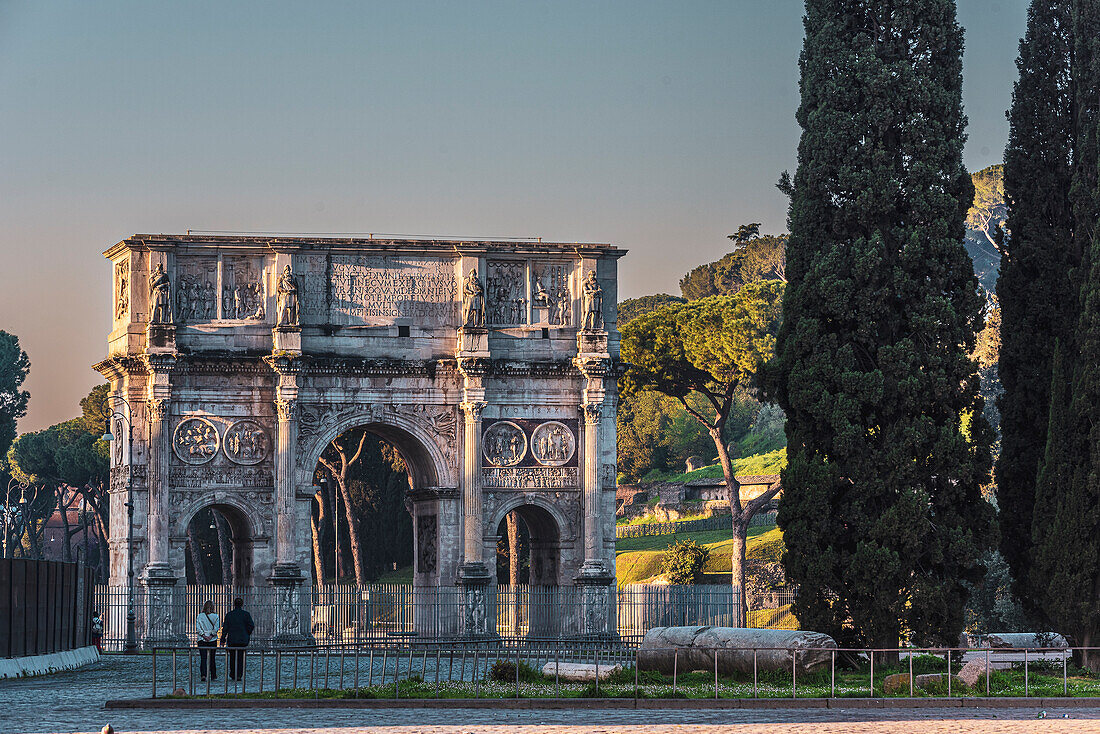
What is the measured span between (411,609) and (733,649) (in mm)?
18548

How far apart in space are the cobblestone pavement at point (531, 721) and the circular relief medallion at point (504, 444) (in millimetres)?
20069

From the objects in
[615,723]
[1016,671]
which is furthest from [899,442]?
[615,723]

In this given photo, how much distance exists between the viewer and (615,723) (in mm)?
20375

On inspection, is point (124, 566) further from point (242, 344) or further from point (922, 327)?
point (922, 327)

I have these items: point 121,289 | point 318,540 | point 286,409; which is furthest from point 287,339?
point 318,540

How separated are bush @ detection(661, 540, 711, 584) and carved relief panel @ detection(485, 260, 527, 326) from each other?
2677 cm

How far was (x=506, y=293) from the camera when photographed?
144 feet

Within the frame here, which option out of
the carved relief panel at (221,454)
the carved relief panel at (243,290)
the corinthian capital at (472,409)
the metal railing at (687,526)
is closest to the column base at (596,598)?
the corinthian capital at (472,409)

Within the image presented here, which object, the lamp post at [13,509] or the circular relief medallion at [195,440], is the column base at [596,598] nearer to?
the circular relief medallion at [195,440]

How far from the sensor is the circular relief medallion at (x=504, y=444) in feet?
142

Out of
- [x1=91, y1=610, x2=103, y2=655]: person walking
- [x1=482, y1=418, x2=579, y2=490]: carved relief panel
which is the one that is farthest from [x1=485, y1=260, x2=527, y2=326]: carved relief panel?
[x1=91, y1=610, x2=103, y2=655]: person walking

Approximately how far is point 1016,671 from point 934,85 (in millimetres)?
10247

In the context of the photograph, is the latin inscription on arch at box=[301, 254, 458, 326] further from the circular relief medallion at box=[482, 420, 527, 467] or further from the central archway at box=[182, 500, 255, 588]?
the central archway at box=[182, 500, 255, 588]

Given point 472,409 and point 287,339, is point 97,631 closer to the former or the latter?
point 287,339
